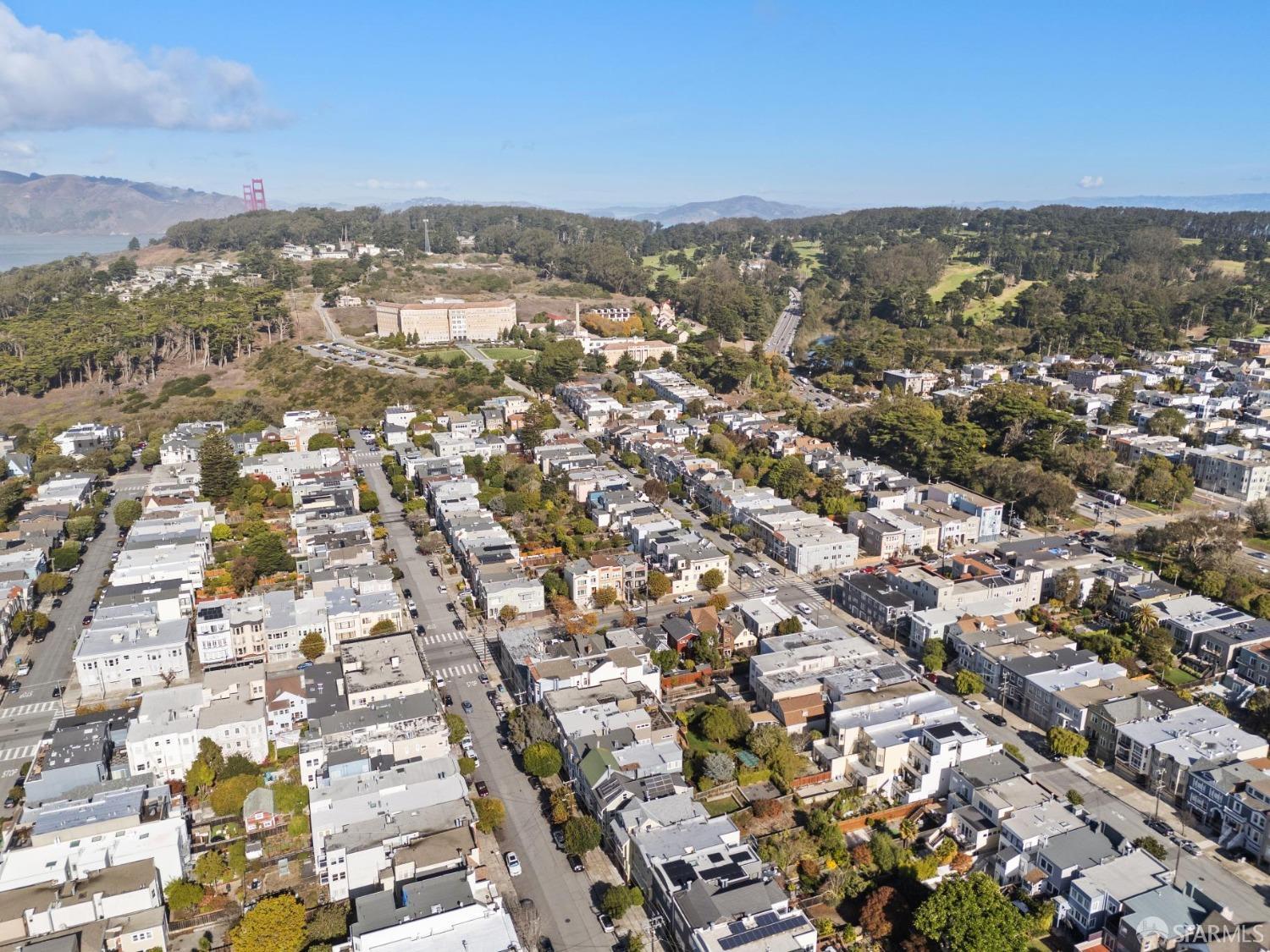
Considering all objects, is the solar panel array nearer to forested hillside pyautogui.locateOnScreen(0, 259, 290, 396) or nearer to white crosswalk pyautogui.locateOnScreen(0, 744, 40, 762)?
white crosswalk pyautogui.locateOnScreen(0, 744, 40, 762)

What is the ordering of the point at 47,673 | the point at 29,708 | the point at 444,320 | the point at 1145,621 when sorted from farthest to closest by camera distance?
the point at 444,320 → the point at 1145,621 → the point at 47,673 → the point at 29,708

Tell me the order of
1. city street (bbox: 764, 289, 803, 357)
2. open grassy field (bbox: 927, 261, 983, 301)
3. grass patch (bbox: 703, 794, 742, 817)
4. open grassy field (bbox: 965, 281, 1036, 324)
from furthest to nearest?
Result: 1. open grassy field (bbox: 927, 261, 983, 301)
2. open grassy field (bbox: 965, 281, 1036, 324)
3. city street (bbox: 764, 289, 803, 357)
4. grass patch (bbox: 703, 794, 742, 817)

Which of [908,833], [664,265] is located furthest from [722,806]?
[664,265]

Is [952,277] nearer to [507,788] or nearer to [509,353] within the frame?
[509,353]

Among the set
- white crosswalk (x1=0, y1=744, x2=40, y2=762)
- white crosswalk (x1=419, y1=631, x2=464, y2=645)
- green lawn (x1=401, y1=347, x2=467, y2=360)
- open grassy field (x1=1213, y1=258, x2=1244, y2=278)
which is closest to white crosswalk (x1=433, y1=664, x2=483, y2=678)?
white crosswalk (x1=419, y1=631, x2=464, y2=645)

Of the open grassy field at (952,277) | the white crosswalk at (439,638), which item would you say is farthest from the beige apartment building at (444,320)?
the white crosswalk at (439,638)

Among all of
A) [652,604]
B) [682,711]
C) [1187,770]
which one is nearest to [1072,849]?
[1187,770]

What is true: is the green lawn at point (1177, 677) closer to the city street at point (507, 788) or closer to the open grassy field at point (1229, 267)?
the city street at point (507, 788)

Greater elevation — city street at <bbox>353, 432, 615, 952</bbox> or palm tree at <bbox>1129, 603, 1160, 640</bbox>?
palm tree at <bbox>1129, 603, 1160, 640</bbox>
